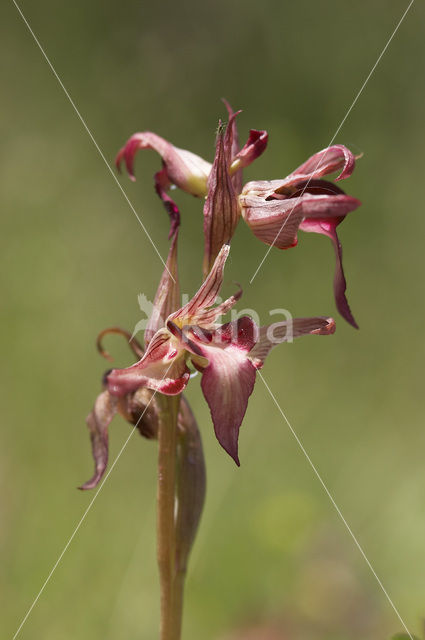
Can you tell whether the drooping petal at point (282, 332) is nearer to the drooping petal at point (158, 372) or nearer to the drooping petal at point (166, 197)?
the drooping petal at point (158, 372)

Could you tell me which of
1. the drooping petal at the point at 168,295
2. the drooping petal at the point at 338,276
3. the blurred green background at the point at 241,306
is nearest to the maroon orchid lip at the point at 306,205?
the drooping petal at the point at 338,276

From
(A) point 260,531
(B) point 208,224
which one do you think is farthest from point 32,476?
(B) point 208,224

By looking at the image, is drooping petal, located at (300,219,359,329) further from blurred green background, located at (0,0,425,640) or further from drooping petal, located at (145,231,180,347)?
blurred green background, located at (0,0,425,640)

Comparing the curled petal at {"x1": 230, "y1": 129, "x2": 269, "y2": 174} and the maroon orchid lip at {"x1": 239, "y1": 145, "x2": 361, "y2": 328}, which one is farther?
the curled petal at {"x1": 230, "y1": 129, "x2": 269, "y2": 174}

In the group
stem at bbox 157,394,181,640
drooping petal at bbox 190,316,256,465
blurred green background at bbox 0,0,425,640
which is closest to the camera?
drooping petal at bbox 190,316,256,465

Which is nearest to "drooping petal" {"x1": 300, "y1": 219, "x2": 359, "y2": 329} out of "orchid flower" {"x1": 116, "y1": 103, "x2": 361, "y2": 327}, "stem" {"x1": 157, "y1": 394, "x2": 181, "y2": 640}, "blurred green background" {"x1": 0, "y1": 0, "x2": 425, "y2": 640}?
"orchid flower" {"x1": 116, "y1": 103, "x2": 361, "y2": 327}

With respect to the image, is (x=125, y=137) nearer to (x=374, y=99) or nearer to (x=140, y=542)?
(x=374, y=99)

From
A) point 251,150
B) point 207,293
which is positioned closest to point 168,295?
point 207,293
